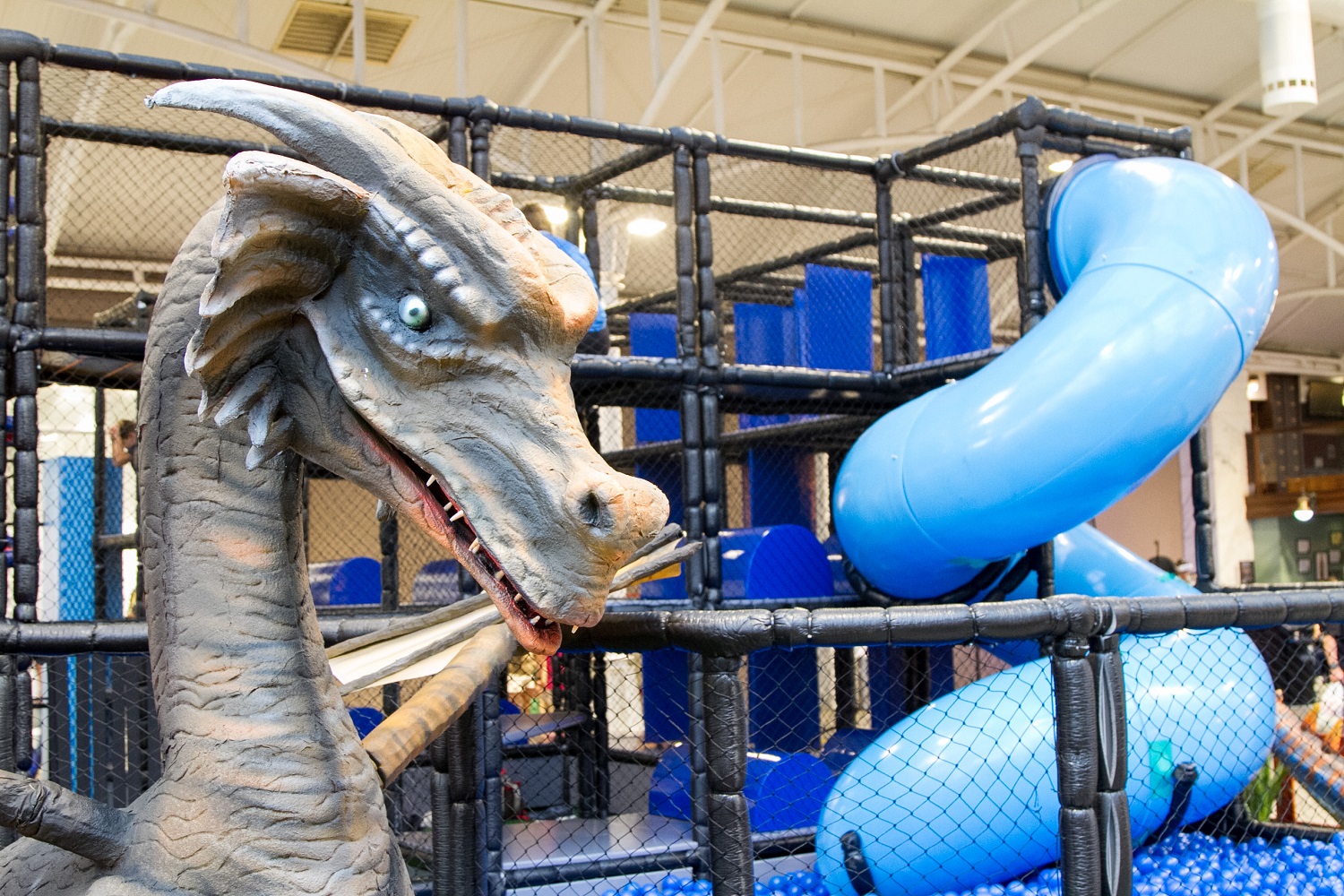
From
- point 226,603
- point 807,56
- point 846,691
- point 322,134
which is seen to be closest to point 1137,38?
point 807,56

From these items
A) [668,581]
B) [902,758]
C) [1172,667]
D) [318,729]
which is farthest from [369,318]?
[668,581]

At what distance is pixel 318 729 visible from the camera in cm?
113

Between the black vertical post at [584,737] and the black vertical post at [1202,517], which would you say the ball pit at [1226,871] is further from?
the black vertical post at [584,737]

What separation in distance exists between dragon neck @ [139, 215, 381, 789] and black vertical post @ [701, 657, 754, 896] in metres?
0.85

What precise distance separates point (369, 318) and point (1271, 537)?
586 inches

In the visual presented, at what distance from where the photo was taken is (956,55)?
856cm

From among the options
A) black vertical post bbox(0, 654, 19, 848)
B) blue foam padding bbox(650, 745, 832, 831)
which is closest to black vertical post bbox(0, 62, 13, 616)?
black vertical post bbox(0, 654, 19, 848)

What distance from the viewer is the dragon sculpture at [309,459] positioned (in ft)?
3.22

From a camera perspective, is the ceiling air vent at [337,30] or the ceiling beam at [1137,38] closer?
the ceiling air vent at [337,30]

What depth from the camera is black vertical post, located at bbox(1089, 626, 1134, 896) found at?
78.6 inches

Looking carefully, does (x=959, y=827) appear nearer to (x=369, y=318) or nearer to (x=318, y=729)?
(x=318, y=729)

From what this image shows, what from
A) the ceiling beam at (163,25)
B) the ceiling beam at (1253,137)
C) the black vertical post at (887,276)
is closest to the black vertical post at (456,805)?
the black vertical post at (887,276)

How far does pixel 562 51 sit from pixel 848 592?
4556 millimetres

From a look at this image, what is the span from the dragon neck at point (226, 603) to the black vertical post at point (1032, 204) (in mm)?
3310
